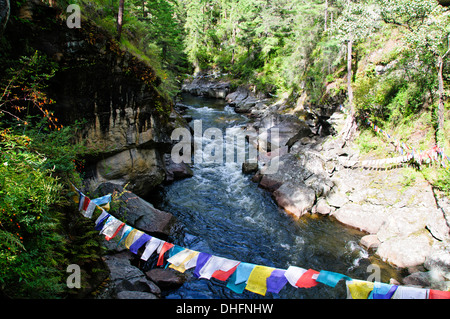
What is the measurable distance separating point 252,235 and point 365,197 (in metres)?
5.94

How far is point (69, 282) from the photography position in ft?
17.7

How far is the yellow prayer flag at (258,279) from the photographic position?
561cm

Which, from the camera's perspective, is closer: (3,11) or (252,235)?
(3,11)

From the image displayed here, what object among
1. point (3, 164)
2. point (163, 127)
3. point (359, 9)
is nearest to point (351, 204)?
point (163, 127)

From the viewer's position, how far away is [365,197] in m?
11.6

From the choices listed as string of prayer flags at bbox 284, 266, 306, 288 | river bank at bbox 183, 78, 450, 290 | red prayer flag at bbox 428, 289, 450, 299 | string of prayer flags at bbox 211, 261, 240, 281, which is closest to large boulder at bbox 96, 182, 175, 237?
string of prayer flags at bbox 211, 261, 240, 281

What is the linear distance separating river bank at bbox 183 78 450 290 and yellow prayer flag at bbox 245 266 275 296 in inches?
213

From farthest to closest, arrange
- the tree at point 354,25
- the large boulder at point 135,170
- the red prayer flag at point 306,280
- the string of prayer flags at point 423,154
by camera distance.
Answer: the tree at point 354,25 → the large boulder at point 135,170 → the string of prayer flags at point 423,154 → the red prayer flag at point 306,280

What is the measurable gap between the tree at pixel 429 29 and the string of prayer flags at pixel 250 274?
30.3ft

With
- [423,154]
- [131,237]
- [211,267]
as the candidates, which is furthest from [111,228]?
[423,154]

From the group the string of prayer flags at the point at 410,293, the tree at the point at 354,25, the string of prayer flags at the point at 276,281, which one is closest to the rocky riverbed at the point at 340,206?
the tree at the point at 354,25

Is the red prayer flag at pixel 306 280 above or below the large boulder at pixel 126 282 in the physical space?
above

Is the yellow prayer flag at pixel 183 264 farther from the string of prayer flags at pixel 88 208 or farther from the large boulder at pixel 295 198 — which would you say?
the large boulder at pixel 295 198

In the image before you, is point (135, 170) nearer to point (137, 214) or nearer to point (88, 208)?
point (137, 214)
